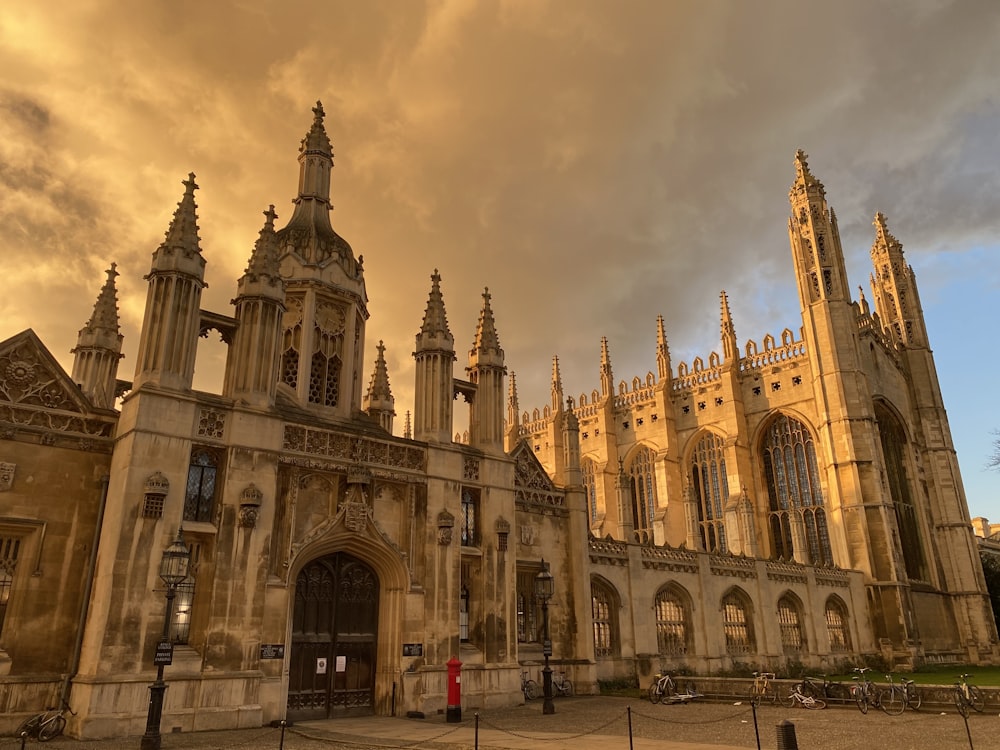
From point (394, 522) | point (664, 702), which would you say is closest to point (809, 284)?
point (664, 702)

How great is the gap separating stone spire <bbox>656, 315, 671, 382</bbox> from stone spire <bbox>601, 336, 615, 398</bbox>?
4560 mm

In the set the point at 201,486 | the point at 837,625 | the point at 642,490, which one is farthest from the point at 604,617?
the point at 642,490

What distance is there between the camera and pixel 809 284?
51.6 meters

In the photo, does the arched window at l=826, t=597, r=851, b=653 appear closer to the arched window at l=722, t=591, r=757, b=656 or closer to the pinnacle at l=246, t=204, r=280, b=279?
the arched window at l=722, t=591, r=757, b=656

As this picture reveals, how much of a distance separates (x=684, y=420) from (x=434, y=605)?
4220cm

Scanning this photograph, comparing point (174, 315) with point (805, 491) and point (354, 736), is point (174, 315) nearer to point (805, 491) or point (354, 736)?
point (354, 736)

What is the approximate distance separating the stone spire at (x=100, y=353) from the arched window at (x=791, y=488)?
137ft

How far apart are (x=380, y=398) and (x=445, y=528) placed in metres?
11.3

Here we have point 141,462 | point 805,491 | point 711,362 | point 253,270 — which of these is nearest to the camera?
point 141,462

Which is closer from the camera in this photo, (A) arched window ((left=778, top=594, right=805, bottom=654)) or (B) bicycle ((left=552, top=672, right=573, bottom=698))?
(B) bicycle ((left=552, top=672, right=573, bottom=698))

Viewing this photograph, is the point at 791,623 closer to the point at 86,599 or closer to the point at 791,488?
the point at 791,488

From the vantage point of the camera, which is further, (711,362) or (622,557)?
(711,362)

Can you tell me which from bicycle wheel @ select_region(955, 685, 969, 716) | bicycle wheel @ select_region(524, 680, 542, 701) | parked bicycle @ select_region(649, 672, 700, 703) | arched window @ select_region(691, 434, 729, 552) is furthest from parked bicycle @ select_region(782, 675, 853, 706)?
arched window @ select_region(691, 434, 729, 552)

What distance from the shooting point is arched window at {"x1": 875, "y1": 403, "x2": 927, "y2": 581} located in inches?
1956
